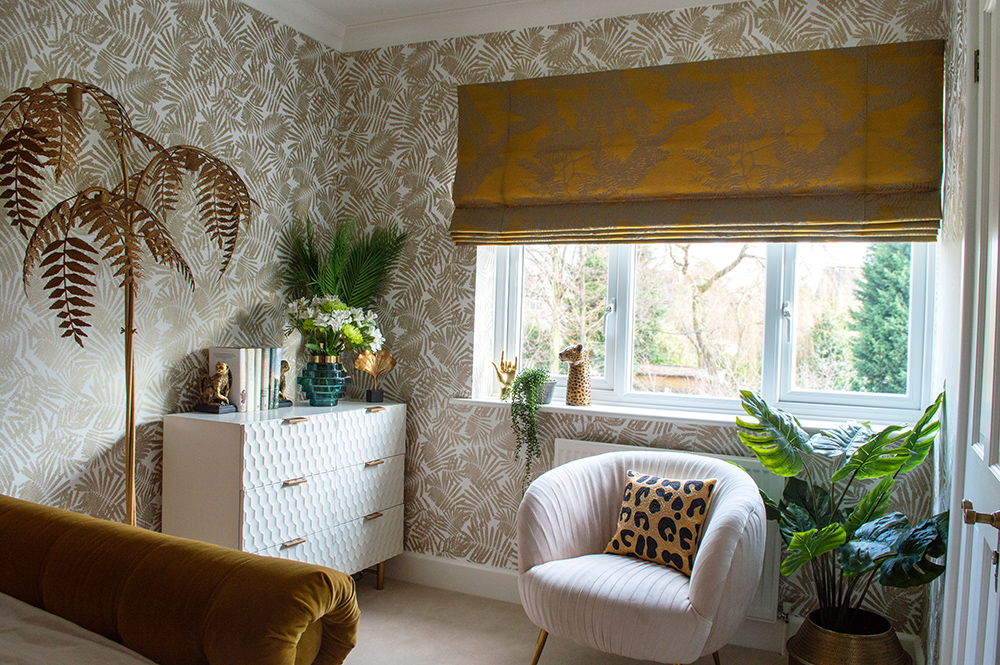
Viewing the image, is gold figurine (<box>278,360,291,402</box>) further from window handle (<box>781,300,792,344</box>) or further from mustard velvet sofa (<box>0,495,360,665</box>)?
window handle (<box>781,300,792,344</box>)

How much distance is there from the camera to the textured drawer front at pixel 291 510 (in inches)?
104

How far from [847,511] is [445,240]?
204 cm

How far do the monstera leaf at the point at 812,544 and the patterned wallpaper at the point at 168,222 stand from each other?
227 centimetres

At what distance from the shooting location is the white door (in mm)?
1375

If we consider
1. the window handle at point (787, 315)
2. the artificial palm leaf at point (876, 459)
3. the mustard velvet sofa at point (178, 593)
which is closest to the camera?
the mustard velvet sofa at point (178, 593)

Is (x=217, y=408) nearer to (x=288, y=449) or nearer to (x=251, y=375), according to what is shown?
(x=251, y=375)

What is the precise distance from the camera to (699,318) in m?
3.22

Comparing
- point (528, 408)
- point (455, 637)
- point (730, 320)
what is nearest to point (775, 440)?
point (730, 320)

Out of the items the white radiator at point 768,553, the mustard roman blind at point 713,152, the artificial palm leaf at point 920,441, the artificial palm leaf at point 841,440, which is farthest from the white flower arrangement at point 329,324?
the artificial palm leaf at point 920,441

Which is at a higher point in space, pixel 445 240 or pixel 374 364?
pixel 445 240

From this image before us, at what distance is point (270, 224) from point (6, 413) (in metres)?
1.35

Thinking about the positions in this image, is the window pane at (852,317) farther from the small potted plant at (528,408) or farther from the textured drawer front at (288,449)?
the textured drawer front at (288,449)

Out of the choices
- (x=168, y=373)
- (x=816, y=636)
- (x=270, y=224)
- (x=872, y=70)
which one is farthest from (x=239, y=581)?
(x=872, y=70)

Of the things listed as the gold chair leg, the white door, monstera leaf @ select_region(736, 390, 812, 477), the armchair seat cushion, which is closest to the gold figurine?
the armchair seat cushion
